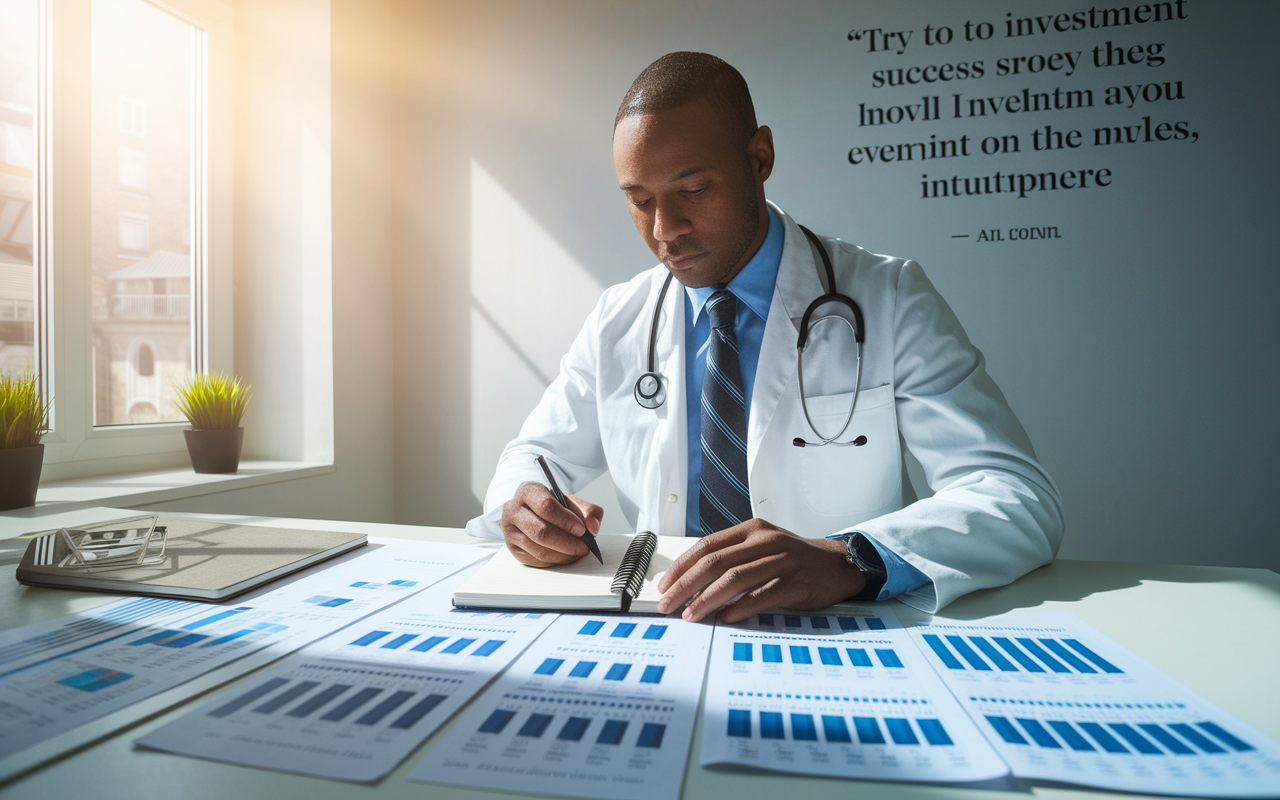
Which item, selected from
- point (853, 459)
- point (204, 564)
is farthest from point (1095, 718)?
point (204, 564)

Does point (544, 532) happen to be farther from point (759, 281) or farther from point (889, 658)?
point (759, 281)

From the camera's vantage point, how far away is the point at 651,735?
50 centimetres

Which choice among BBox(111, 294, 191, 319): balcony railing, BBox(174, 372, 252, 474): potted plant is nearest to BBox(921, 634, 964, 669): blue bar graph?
BBox(174, 372, 252, 474): potted plant

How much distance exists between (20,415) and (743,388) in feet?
5.42

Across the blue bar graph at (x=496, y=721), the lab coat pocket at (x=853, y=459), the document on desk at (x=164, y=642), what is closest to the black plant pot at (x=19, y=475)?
the document on desk at (x=164, y=642)

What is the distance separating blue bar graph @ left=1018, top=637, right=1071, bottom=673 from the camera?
2.05ft

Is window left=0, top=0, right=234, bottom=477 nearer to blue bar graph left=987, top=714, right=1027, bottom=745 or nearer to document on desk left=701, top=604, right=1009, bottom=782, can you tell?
document on desk left=701, top=604, right=1009, bottom=782

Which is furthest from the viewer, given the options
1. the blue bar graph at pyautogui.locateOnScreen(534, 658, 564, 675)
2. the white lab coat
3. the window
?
the window

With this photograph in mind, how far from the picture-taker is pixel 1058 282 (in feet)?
7.60

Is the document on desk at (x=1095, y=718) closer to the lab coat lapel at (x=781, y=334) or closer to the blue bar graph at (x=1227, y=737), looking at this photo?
the blue bar graph at (x=1227, y=737)

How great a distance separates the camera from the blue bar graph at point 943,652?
0.64 meters

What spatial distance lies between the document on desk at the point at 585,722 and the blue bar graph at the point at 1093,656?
0.36 meters

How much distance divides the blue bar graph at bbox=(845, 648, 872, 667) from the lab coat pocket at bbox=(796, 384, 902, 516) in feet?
2.26

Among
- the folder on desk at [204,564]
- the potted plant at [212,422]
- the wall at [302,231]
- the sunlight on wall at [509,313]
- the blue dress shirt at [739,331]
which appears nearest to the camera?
the folder on desk at [204,564]
